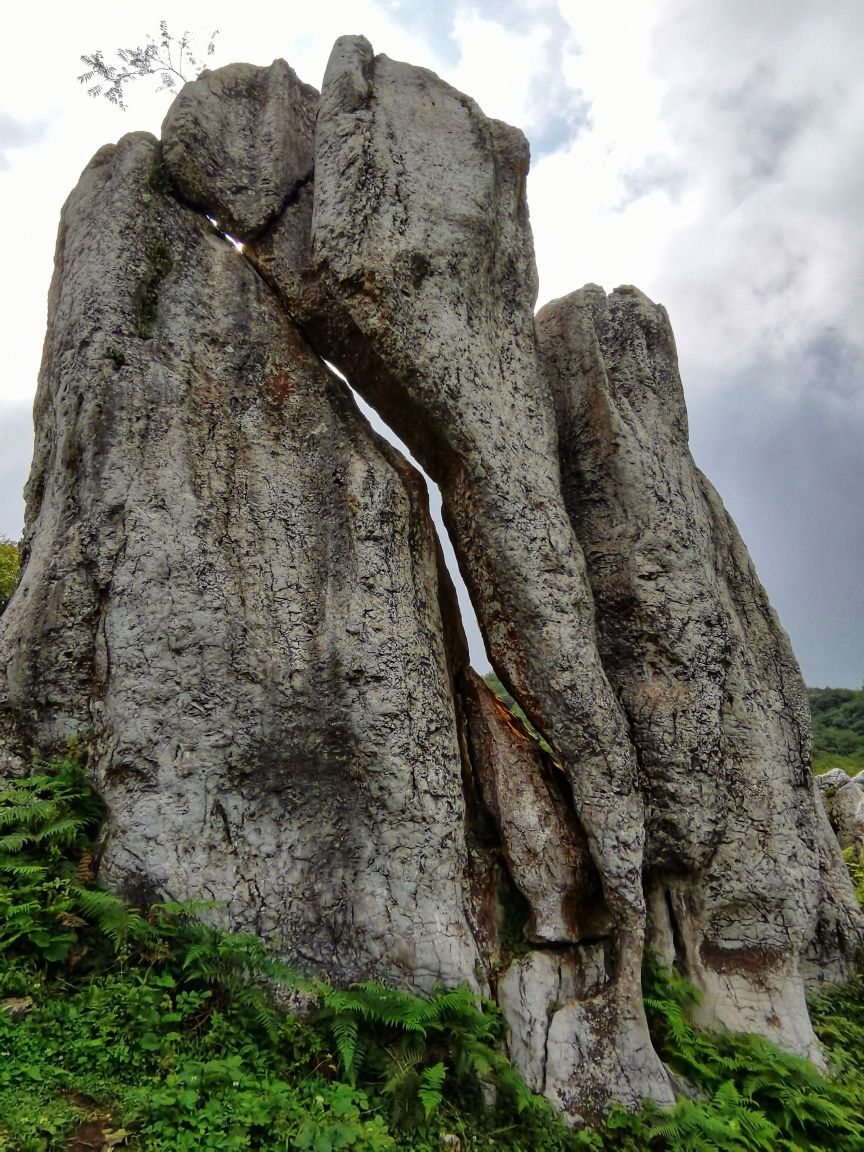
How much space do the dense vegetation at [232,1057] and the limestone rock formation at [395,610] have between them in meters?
0.40

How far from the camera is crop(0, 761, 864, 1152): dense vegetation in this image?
14.6 ft

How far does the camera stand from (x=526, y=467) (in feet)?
27.1

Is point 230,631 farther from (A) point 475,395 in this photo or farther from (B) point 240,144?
(B) point 240,144

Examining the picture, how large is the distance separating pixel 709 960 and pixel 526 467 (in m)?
5.59

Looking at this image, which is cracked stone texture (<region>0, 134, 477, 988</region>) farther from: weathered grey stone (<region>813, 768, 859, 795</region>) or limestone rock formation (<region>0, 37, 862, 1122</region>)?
weathered grey stone (<region>813, 768, 859, 795</region>)

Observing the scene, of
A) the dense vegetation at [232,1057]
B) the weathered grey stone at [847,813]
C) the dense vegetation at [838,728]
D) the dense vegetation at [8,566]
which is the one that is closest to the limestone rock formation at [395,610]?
the dense vegetation at [232,1057]

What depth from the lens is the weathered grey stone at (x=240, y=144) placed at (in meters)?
8.87

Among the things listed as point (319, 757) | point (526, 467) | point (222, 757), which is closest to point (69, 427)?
point (222, 757)

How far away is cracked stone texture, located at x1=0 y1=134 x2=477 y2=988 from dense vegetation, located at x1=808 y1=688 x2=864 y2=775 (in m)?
26.3

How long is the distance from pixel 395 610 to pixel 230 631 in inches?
63.9

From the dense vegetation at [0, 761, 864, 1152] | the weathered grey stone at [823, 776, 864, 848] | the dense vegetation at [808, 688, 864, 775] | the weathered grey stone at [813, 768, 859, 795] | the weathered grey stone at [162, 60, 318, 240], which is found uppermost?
the weathered grey stone at [162, 60, 318, 240]

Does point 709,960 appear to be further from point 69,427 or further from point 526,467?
point 69,427

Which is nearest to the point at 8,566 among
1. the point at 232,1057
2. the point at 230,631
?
the point at 230,631

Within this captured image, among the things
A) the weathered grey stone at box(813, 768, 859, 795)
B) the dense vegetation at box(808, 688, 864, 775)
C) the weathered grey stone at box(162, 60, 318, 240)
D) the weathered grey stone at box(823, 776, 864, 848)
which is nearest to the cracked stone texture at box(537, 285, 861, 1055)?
the weathered grey stone at box(162, 60, 318, 240)
